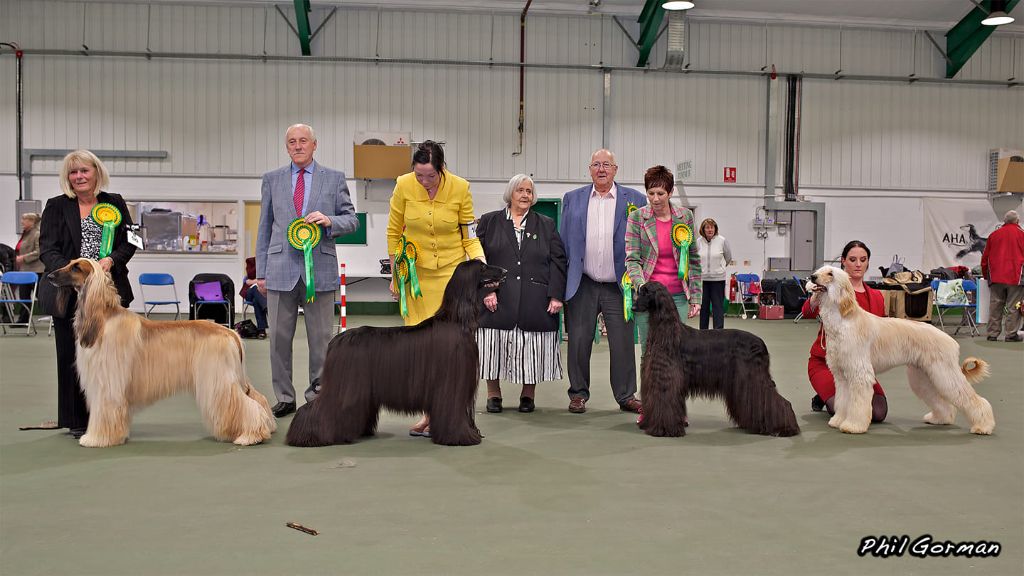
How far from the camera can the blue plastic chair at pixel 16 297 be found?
1053cm

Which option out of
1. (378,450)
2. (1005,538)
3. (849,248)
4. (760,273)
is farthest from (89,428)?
(760,273)

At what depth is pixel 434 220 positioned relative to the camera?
4.62 m

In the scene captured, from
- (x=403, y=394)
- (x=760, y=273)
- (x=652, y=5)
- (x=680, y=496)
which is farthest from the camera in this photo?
(x=760, y=273)

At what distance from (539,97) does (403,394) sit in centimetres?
1184

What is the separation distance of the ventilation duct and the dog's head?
35.5 ft

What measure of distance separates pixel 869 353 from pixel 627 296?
1.46 meters

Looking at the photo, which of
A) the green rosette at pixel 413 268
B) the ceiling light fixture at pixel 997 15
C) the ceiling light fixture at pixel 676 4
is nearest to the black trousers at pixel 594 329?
the green rosette at pixel 413 268

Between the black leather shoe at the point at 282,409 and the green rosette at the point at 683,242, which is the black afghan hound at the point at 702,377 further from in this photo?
the black leather shoe at the point at 282,409

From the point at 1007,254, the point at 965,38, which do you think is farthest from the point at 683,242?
the point at 965,38

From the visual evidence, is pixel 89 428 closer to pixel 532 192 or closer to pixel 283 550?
pixel 283 550

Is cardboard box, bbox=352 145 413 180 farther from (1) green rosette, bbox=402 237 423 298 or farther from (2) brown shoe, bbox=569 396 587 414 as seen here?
(1) green rosette, bbox=402 237 423 298

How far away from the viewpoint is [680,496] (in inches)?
128

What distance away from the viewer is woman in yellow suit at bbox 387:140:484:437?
15.2 ft

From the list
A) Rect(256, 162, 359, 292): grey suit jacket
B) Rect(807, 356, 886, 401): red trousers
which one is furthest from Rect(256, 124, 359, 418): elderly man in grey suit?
Rect(807, 356, 886, 401): red trousers
